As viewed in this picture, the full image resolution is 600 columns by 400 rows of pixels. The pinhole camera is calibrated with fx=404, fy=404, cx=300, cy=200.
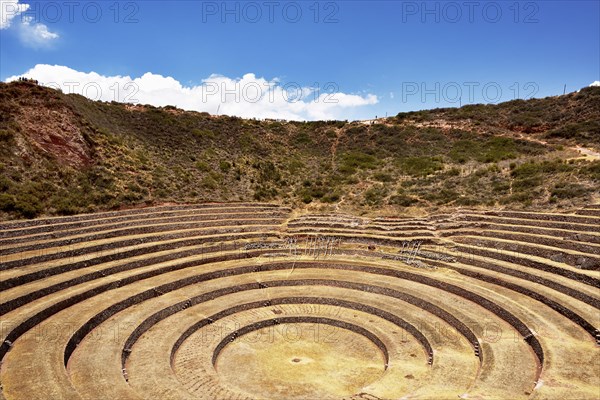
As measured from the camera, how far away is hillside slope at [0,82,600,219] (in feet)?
86.8

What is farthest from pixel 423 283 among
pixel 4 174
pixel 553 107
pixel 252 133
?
pixel 553 107

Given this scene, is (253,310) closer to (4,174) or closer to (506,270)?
(506,270)

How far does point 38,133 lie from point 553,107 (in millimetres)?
58051

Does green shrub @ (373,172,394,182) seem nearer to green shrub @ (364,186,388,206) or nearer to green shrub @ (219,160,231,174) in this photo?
green shrub @ (364,186,388,206)

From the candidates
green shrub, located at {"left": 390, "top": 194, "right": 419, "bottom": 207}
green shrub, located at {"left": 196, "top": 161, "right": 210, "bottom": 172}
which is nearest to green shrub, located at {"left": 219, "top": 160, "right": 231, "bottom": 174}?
green shrub, located at {"left": 196, "top": 161, "right": 210, "bottom": 172}

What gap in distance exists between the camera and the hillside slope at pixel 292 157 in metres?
26.5

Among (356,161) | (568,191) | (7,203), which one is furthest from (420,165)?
(7,203)

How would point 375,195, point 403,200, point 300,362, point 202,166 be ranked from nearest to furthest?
1. point 300,362
2. point 403,200
3. point 375,195
4. point 202,166

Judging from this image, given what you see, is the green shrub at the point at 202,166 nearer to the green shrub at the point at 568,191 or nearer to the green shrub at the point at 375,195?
the green shrub at the point at 375,195

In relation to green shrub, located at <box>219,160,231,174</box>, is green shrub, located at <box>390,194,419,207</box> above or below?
below

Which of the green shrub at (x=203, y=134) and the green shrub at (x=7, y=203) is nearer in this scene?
the green shrub at (x=7, y=203)

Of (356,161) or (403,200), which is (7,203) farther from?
(356,161)

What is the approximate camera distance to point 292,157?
153ft

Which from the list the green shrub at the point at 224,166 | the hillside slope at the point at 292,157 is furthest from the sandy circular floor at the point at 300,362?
the green shrub at the point at 224,166
